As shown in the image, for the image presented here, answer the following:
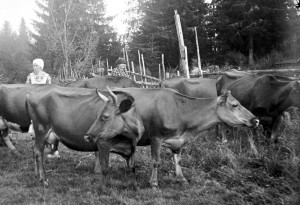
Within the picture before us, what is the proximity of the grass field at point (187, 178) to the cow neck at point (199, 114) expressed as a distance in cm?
75

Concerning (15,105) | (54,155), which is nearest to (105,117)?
(54,155)

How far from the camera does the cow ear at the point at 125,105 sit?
4949 millimetres

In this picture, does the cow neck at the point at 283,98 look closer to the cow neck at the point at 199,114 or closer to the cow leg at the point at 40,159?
the cow neck at the point at 199,114

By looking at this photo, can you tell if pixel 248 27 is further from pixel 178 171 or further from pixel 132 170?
pixel 132 170

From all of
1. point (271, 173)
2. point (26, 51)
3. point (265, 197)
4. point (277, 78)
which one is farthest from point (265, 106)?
point (26, 51)

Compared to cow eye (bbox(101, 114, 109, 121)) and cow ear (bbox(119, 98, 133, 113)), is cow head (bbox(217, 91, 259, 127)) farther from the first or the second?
cow eye (bbox(101, 114, 109, 121))

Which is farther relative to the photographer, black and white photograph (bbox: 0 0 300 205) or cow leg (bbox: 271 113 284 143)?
cow leg (bbox: 271 113 284 143)

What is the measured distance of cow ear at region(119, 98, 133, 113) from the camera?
16.2 ft

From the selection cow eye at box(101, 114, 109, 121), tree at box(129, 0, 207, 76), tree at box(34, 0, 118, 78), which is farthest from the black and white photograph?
tree at box(34, 0, 118, 78)

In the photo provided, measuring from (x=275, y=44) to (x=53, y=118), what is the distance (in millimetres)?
18629

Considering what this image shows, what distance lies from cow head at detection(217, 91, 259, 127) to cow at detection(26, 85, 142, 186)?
177cm

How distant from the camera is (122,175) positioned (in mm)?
5914

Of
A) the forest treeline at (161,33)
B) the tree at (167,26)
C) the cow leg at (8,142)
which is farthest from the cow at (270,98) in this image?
the tree at (167,26)

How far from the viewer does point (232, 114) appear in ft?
18.2
